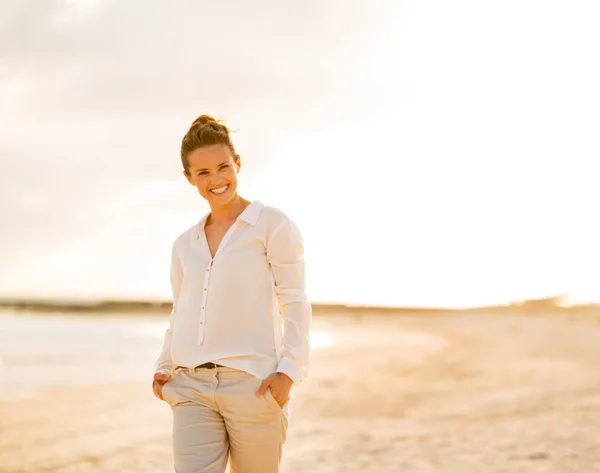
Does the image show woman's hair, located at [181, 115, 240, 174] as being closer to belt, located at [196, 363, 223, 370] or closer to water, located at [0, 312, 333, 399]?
belt, located at [196, 363, 223, 370]

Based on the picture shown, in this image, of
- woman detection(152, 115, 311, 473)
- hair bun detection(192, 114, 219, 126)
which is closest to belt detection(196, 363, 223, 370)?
woman detection(152, 115, 311, 473)

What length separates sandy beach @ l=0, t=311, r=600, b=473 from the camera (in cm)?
568

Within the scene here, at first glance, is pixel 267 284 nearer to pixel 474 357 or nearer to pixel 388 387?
pixel 388 387

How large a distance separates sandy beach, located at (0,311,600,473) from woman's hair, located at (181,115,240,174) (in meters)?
3.40

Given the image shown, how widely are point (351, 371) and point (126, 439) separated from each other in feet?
21.1

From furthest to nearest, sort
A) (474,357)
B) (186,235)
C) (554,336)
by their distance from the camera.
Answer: (554,336) < (474,357) < (186,235)

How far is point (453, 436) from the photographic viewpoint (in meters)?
6.53

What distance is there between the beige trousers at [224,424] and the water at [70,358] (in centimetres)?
757

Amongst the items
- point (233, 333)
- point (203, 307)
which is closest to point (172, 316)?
point (203, 307)

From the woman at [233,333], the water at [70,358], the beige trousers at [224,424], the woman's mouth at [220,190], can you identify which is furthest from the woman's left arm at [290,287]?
the water at [70,358]

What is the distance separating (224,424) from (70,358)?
1233 cm

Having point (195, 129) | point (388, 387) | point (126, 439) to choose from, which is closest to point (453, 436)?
point (126, 439)

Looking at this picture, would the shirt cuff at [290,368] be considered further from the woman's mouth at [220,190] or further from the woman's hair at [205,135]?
the woman's hair at [205,135]

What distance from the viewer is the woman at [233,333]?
2.69 m
